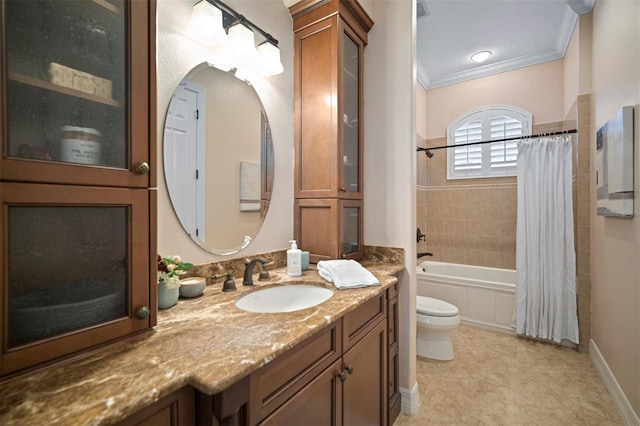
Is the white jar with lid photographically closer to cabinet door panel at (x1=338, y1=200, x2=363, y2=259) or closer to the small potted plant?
the small potted plant

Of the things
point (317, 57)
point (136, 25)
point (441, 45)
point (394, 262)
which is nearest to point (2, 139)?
point (136, 25)

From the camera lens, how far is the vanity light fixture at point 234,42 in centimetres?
121

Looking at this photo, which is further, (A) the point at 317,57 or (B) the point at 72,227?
(A) the point at 317,57

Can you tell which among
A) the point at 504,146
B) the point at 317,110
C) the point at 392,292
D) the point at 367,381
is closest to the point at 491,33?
the point at 504,146

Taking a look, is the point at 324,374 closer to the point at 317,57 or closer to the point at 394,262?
the point at 394,262

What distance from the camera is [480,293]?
295cm

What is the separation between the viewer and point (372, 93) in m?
1.93

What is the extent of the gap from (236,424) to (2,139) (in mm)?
786

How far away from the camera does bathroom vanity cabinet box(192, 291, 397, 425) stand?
69 centimetres

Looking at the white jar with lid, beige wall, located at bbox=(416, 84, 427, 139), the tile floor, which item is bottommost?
the tile floor

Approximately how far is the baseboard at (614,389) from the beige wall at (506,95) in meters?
2.31

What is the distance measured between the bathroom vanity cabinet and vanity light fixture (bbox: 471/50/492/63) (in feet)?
9.88

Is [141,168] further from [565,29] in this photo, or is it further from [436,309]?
[565,29]

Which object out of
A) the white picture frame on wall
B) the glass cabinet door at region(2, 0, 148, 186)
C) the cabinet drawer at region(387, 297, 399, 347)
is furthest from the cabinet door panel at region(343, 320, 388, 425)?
the white picture frame on wall
